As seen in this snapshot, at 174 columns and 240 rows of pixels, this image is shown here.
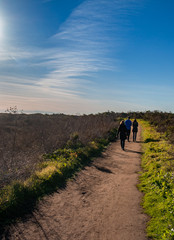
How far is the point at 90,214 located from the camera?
193 inches

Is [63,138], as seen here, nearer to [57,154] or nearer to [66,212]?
[57,154]

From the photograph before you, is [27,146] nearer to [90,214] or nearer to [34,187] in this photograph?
[34,187]

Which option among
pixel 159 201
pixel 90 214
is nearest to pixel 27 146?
pixel 90 214

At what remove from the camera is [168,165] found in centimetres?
778

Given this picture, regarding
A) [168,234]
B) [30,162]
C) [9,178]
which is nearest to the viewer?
[168,234]

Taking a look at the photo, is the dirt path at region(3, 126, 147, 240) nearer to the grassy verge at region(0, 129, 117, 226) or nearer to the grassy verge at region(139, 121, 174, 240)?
the grassy verge at region(139, 121, 174, 240)

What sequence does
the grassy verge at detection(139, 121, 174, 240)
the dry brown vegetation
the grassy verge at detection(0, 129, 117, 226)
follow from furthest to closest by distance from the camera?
1. the dry brown vegetation
2. the grassy verge at detection(0, 129, 117, 226)
3. the grassy verge at detection(139, 121, 174, 240)

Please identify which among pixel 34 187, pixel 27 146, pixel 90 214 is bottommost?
pixel 90 214

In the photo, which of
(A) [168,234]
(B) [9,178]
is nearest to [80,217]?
(A) [168,234]

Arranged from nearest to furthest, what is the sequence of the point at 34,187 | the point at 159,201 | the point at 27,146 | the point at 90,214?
1. the point at 90,214
2. the point at 159,201
3. the point at 34,187
4. the point at 27,146

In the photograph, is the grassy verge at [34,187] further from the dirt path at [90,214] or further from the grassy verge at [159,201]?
the grassy verge at [159,201]

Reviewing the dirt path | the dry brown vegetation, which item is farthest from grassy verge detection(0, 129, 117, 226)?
the dry brown vegetation

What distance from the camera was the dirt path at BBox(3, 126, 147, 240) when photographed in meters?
4.06

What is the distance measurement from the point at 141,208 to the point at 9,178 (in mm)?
4026
